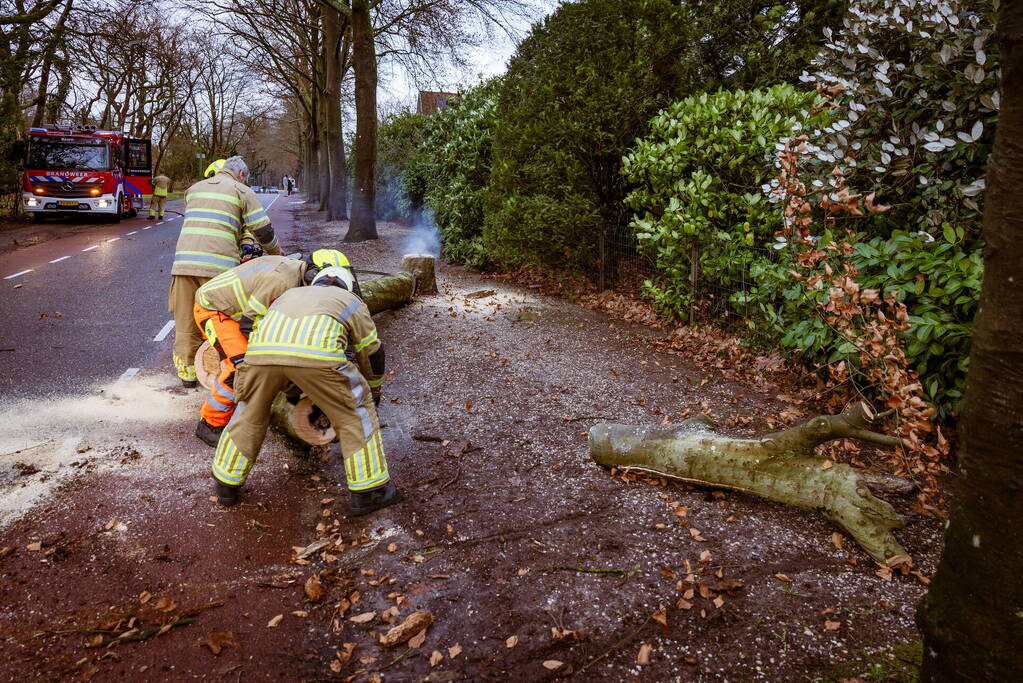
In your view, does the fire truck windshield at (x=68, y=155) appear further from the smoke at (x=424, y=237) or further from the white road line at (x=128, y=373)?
the white road line at (x=128, y=373)

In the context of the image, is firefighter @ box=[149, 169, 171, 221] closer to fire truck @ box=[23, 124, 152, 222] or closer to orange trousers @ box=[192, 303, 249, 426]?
fire truck @ box=[23, 124, 152, 222]

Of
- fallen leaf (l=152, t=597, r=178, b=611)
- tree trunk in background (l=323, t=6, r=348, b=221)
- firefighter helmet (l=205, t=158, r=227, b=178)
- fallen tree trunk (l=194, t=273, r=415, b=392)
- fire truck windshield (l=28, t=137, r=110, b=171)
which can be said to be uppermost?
tree trunk in background (l=323, t=6, r=348, b=221)

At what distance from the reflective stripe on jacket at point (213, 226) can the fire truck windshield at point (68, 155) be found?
1924 centimetres

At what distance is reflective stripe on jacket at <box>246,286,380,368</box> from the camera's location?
12.2 ft

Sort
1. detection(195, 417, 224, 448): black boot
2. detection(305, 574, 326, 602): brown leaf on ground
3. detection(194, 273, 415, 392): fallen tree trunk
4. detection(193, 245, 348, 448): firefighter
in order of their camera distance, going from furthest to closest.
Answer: detection(194, 273, 415, 392): fallen tree trunk
detection(195, 417, 224, 448): black boot
detection(193, 245, 348, 448): firefighter
detection(305, 574, 326, 602): brown leaf on ground

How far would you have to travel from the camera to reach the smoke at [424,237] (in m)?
14.8

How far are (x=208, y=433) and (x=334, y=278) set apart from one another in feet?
5.82

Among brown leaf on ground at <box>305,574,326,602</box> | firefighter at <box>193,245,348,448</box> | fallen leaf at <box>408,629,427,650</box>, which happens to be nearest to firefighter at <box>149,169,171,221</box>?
firefighter at <box>193,245,348,448</box>

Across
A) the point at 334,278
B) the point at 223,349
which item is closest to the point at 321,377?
the point at 334,278

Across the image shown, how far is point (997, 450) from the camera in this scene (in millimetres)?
1885

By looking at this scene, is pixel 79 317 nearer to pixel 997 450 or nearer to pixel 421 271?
pixel 421 271

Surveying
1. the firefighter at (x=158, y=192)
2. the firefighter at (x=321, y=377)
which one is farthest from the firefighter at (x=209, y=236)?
the firefighter at (x=158, y=192)

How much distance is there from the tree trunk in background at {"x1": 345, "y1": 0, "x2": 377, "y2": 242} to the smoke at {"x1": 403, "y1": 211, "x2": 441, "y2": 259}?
1.19m

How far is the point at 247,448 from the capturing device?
4.01 meters
